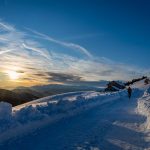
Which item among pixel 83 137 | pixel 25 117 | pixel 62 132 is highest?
pixel 25 117

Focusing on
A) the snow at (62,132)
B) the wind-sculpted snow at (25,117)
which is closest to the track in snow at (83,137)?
the snow at (62,132)

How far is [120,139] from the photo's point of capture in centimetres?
1270

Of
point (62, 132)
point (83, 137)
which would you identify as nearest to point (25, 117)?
point (62, 132)

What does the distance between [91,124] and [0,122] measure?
5633mm

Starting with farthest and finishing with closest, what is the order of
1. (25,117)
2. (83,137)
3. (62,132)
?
1. (25,117)
2. (62,132)
3. (83,137)

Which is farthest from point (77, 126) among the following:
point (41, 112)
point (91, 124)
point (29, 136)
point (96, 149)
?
point (96, 149)

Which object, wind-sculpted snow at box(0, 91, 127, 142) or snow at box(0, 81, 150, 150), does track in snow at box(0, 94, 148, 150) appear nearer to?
snow at box(0, 81, 150, 150)

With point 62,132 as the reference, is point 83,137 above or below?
below

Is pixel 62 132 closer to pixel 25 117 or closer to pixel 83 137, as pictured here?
pixel 83 137

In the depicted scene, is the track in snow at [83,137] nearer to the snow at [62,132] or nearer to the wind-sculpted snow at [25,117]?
the snow at [62,132]

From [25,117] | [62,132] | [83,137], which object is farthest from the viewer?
[25,117]

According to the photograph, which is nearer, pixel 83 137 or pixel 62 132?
pixel 83 137

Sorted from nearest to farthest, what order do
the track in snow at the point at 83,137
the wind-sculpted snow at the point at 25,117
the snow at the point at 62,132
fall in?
the track in snow at the point at 83,137 → the snow at the point at 62,132 → the wind-sculpted snow at the point at 25,117

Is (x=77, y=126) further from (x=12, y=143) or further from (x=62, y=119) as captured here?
(x=12, y=143)
